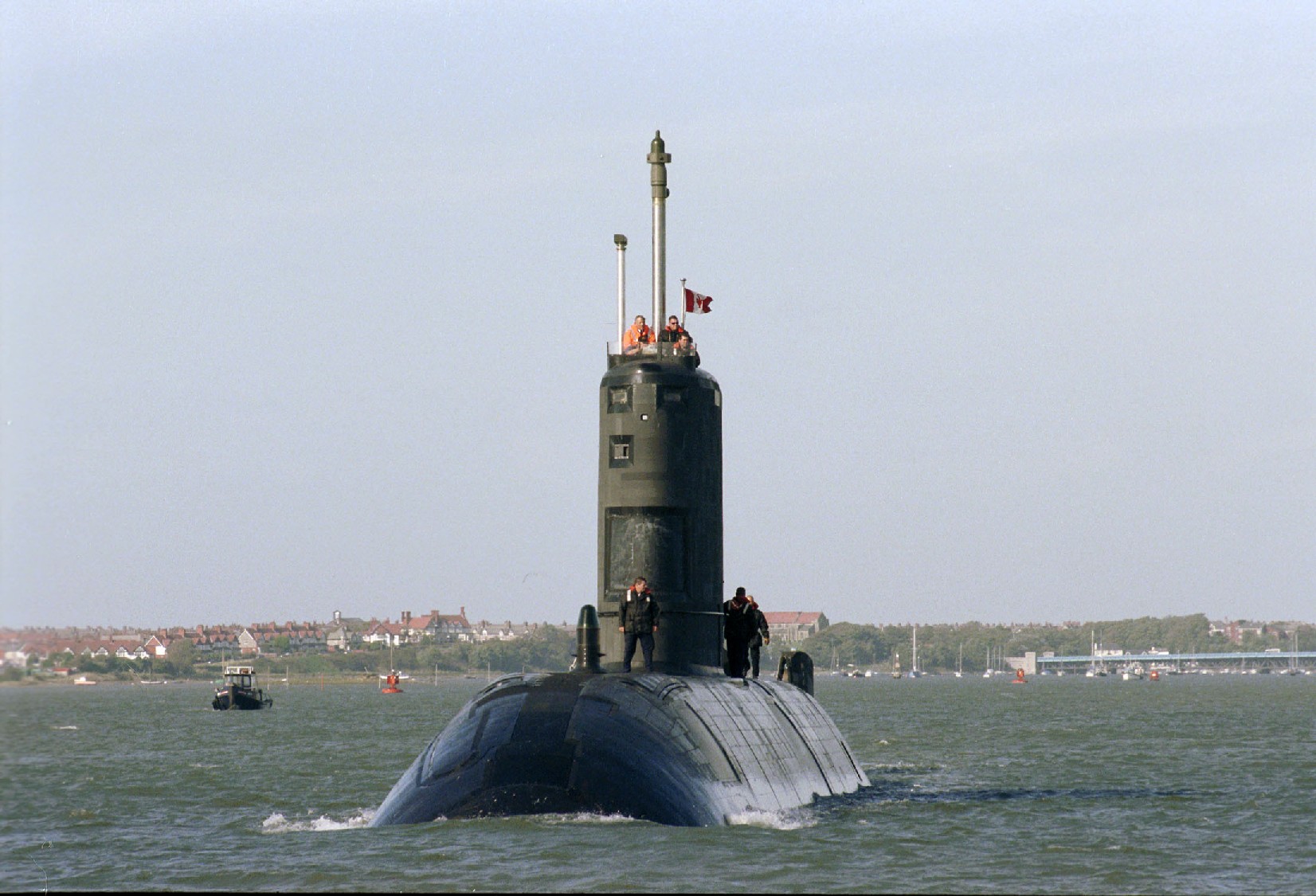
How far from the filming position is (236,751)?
51.4m

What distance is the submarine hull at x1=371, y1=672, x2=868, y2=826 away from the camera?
19.0 metres

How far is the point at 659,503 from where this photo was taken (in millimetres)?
23922

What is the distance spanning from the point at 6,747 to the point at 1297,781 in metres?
30.9

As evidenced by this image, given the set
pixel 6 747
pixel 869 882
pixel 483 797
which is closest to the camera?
pixel 6 747

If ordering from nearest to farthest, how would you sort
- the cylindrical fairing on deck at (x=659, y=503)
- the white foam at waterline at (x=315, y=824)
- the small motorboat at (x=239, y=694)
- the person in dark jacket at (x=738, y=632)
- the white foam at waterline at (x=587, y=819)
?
1. the white foam at waterline at (x=587, y=819)
2. the white foam at waterline at (x=315, y=824)
3. the cylindrical fairing on deck at (x=659, y=503)
4. the person in dark jacket at (x=738, y=632)
5. the small motorboat at (x=239, y=694)

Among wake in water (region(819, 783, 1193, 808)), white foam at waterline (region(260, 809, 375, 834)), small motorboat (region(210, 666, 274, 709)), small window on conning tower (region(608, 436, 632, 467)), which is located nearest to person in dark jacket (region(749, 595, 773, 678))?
wake in water (region(819, 783, 1193, 808))

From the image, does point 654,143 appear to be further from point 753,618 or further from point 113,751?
point 113,751

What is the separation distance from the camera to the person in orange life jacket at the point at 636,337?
83.5 feet

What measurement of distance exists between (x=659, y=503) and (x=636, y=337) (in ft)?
9.58

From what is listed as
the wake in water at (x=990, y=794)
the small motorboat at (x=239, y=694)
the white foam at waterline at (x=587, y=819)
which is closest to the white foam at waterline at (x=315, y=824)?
the white foam at waterline at (x=587, y=819)

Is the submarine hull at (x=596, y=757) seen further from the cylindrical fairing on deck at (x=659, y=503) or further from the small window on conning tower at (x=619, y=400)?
the small window on conning tower at (x=619, y=400)

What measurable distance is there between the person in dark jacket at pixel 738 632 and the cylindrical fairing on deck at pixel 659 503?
3.27 meters

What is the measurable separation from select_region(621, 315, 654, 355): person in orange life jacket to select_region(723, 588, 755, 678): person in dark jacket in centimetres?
507

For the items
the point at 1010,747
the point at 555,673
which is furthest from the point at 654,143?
the point at 1010,747
